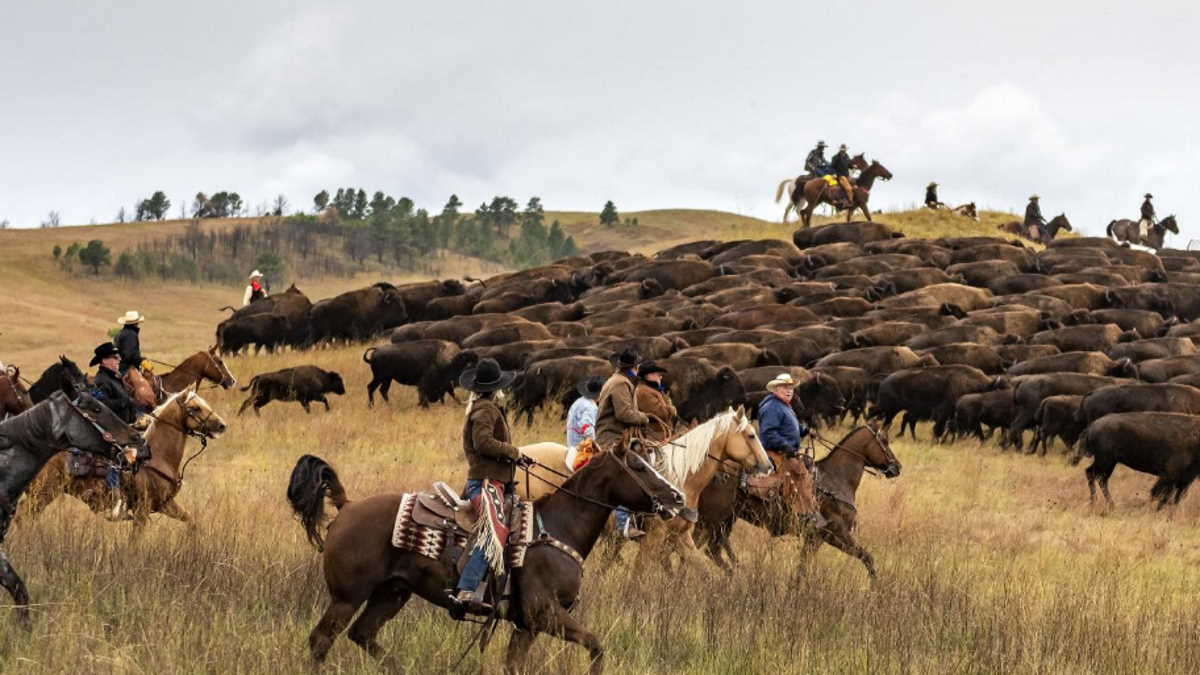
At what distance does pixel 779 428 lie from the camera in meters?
13.9

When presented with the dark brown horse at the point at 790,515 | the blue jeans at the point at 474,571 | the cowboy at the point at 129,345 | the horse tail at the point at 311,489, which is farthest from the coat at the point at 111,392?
the blue jeans at the point at 474,571

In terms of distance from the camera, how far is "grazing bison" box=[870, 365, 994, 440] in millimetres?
27375

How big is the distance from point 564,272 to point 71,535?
34344 millimetres

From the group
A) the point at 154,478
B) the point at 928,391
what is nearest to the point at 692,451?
the point at 154,478

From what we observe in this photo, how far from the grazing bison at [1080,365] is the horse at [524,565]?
21754mm

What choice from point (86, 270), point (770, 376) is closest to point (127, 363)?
point (770, 376)

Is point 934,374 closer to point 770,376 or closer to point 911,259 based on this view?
point 770,376


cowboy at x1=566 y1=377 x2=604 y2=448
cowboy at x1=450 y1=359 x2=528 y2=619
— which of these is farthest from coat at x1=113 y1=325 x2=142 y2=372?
cowboy at x1=450 y1=359 x2=528 y2=619

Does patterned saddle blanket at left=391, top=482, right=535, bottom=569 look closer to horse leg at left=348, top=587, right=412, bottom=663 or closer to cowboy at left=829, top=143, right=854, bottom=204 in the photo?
horse leg at left=348, top=587, right=412, bottom=663

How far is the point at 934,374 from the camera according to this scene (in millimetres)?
27734

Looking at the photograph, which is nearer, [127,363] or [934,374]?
[127,363]

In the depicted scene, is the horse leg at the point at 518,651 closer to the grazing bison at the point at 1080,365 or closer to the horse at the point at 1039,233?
the grazing bison at the point at 1080,365

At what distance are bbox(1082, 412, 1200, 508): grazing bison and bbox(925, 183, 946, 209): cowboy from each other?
3844 cm

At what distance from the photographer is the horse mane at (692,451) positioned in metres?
12.4
